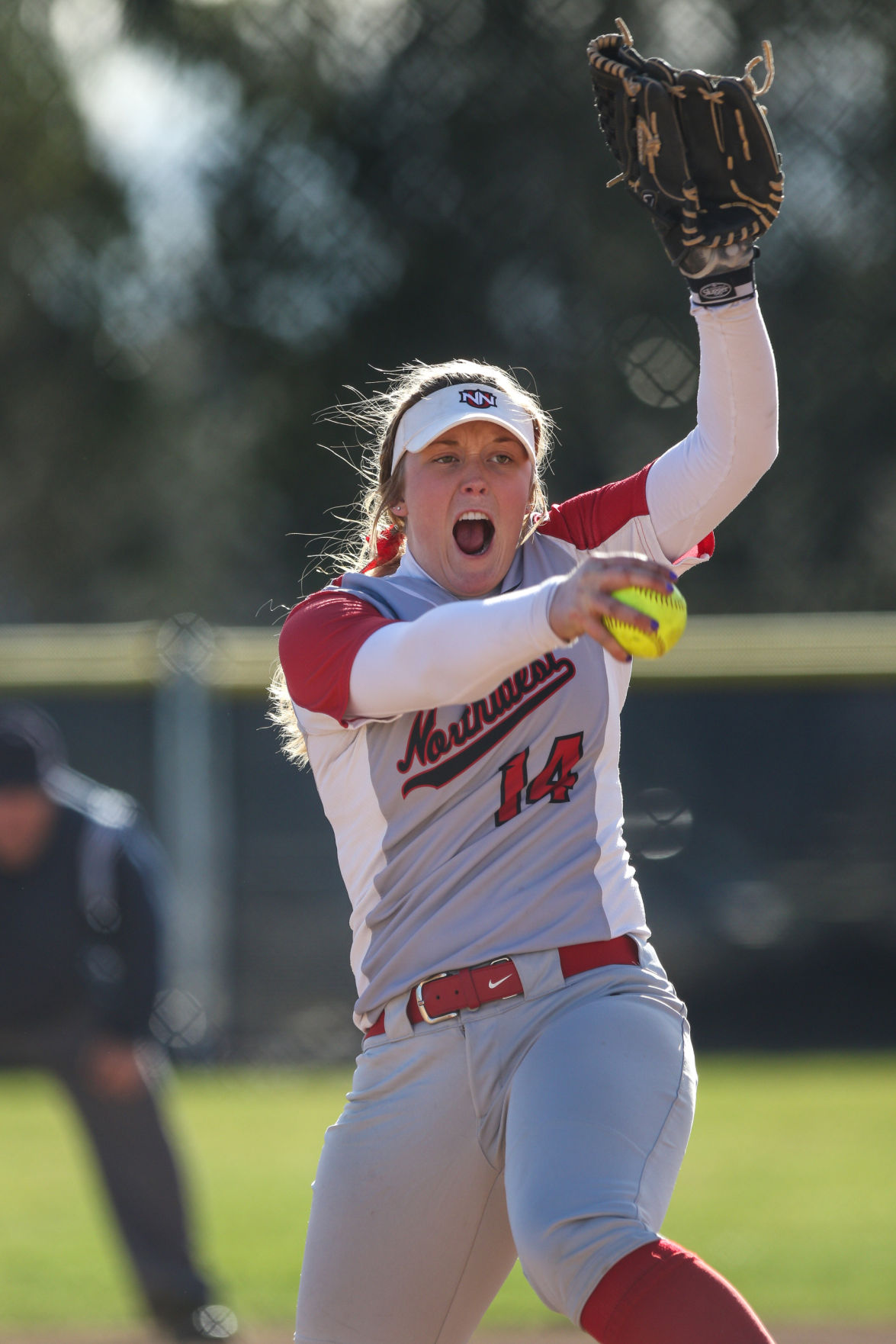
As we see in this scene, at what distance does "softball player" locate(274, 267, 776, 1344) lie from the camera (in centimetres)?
161

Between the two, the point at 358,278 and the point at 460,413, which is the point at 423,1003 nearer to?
the point at 460,413

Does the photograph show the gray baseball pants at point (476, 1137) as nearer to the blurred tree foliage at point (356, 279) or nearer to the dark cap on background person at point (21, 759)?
the dark cap on background person at point (21, 759)

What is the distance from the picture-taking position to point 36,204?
13.5 m

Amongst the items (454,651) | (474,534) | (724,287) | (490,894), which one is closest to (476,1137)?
(490,894)

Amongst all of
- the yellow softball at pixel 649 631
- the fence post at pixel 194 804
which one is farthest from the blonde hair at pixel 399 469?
the fence post at pixel 194 804

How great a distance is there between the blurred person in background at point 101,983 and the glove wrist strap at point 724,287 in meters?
2.37

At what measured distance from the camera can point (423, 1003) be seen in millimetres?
1789

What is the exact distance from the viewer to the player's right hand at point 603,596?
1.46 meters

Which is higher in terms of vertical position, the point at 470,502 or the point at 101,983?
the point at 470,502

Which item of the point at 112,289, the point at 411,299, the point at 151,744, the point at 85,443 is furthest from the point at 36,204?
the point at 151,744

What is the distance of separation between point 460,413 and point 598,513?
0.23 metres

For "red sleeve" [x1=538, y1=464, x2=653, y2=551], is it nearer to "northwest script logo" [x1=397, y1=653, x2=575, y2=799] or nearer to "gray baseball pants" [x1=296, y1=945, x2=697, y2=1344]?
"northwest script logo" [x1=397, y1=653, x2=575, y2=799]

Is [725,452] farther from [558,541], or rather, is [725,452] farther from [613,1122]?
[613,1122]

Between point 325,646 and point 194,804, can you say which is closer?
point 325,646
